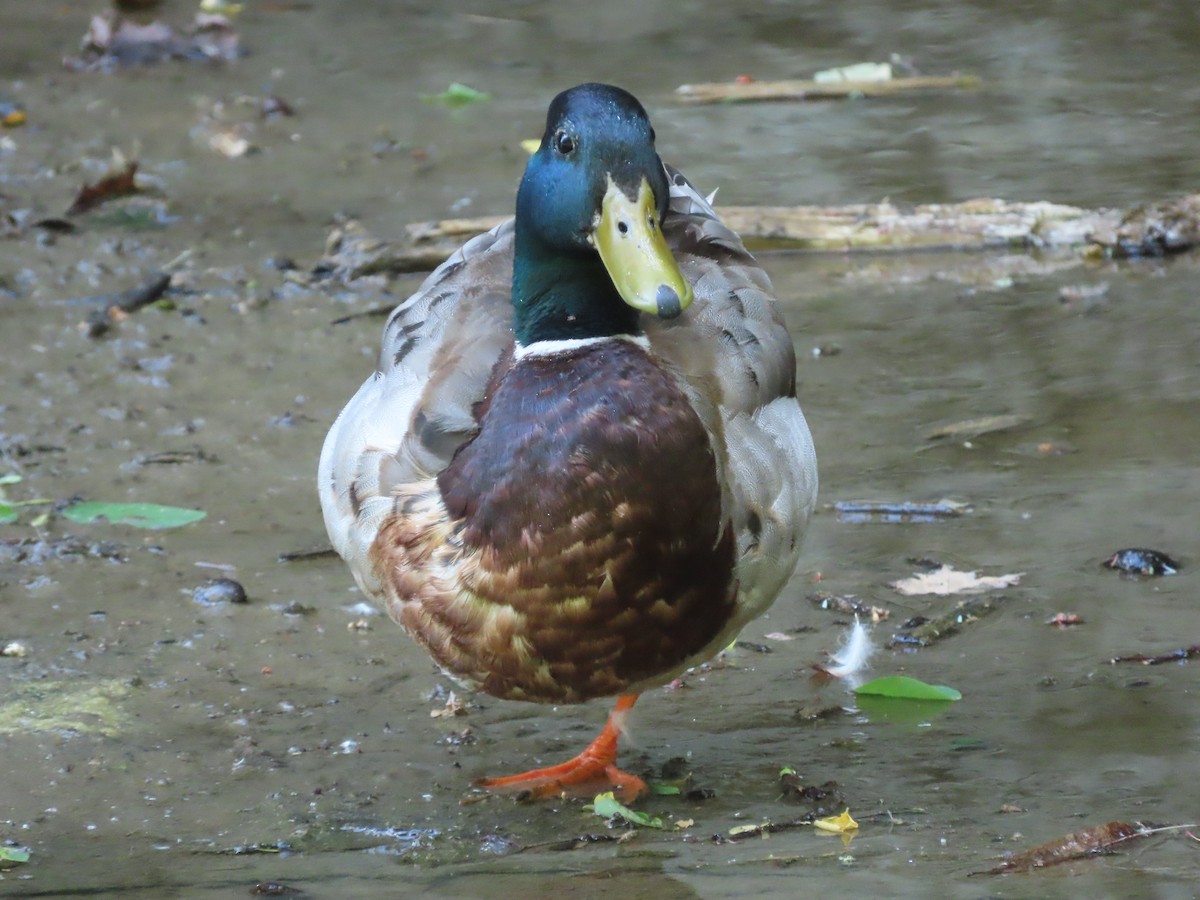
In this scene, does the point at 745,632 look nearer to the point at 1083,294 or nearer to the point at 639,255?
the point at 639,255

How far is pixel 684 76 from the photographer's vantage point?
29.7 ft

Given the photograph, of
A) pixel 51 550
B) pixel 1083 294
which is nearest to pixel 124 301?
pixel 51 550

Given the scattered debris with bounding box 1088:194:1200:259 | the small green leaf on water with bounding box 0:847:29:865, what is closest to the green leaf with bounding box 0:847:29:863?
the small green leaf on water with bounding box 0:847:29:865

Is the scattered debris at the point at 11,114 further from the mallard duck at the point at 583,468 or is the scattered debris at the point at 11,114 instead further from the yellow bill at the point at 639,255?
the yellow bill at the point at 639,255

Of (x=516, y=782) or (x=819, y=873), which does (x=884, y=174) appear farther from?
(x=819, y=873)

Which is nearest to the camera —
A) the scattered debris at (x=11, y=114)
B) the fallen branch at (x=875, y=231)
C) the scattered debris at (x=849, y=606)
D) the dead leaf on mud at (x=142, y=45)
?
the scattered debris at (x=849, y=606)

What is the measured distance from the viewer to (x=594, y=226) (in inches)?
130

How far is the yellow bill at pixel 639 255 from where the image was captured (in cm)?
312

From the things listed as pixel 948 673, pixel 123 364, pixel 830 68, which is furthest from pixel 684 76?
pixel 948 673

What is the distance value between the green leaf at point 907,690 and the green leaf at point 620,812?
65cm

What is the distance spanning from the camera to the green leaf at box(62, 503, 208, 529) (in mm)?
4676

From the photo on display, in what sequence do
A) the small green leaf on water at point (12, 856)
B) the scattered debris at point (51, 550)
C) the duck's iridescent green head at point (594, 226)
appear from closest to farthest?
the small green leaf on water at point (12, 856), the duck's iridescent green head at point (594, 226), the scattered debris at point (51, 550)

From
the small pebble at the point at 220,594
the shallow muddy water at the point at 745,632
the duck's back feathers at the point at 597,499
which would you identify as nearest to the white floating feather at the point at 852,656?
the shallow muddy water at the point at 745,632

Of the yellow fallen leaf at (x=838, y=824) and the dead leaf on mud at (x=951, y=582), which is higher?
the yellow fallen leaf at (x=838, y=824)
